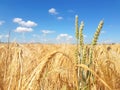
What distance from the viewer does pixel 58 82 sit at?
89.2 inches

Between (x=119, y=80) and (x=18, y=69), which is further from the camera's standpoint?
(x=119, y=80)

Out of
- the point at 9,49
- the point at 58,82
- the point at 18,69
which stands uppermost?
the point at 9,49

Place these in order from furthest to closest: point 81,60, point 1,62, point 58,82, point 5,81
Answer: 1. point 1,62
2. point 58,82
3. point 5,81
4. point 81,60

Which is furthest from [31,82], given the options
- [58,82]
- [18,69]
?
[58,82]

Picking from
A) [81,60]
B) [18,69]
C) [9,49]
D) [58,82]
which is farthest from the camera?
[9,49]

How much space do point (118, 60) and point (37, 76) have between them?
2020 mm

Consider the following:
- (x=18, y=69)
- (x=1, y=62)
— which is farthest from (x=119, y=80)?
(x=1, y=62)

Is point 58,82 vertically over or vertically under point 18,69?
under

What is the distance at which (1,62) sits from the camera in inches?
109

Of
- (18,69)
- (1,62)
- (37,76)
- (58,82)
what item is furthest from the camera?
(1,62)

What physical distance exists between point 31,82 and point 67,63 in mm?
1722

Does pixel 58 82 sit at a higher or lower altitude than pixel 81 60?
lower

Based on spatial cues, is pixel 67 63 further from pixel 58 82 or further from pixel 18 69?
pixel 18 69

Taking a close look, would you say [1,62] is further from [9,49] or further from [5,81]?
[5,81]
